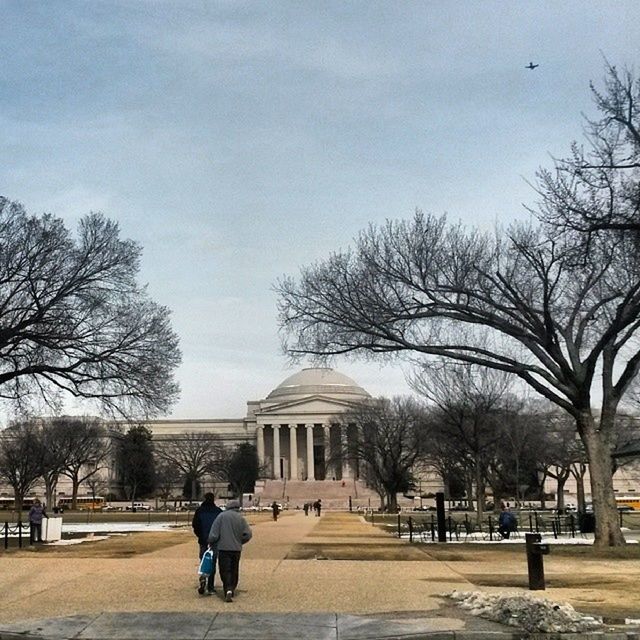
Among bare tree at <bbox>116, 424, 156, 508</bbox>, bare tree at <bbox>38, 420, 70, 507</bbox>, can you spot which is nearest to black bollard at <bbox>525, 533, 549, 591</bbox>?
bare tree at <bbox>38, 420, 70, 507</bbox>

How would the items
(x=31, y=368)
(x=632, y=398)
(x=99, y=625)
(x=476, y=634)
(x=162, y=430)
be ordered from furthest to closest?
(x=162, y=430) < (x=632, y=398) < (x=31, y=368) < (x=99, y=625) < (x=476, y=634)

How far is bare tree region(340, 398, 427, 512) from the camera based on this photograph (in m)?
68.4

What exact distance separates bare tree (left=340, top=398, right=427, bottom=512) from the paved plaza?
43.7m

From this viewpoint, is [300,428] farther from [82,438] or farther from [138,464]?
[82,438]

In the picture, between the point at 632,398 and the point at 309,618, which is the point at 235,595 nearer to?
the point at 309,618

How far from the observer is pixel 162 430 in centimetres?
14912

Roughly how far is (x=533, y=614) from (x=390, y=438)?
5914cm

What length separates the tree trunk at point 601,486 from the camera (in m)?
24.4

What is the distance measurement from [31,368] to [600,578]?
21224 millimetres

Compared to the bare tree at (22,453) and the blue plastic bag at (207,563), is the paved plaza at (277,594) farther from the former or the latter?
the bare tree at (22,453)

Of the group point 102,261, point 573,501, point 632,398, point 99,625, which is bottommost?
point 573,501

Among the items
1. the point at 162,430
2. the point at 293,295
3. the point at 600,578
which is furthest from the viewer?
the point at 162,430

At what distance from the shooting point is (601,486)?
24.6m

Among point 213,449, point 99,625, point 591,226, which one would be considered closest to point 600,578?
point 591,226
